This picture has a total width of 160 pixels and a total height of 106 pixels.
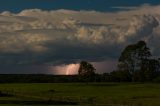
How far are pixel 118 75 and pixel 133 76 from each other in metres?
5.26

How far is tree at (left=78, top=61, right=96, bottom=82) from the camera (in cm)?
17225

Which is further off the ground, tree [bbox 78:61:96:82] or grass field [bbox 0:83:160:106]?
tree [bbox 78:61:96:82]

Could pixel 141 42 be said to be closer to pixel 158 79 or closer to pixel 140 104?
pixel 158 79

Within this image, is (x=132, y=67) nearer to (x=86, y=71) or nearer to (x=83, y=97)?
(x=86, y=71)

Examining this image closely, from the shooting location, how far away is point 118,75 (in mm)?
168250

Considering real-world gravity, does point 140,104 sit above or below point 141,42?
below

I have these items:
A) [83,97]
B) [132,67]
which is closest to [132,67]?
[132,67]

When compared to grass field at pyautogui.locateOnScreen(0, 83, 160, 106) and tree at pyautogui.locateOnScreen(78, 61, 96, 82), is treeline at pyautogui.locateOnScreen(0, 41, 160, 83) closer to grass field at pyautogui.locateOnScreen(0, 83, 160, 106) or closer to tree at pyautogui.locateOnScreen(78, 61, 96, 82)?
tree at pyautogui.locateOnScreen(78, 61, 96, 82)

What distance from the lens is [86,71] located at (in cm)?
17238

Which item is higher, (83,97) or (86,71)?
(86,71)

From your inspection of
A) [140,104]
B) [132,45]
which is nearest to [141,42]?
[132,45]

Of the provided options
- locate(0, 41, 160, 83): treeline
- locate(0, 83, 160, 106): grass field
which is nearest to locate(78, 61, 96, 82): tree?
locate(0, 41, 160, 83): treeline

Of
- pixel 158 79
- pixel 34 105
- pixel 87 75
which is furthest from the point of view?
pixel 87 75

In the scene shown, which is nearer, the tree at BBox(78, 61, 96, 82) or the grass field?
the grass field
